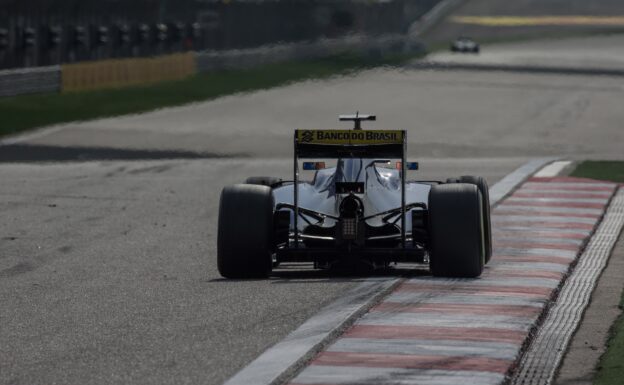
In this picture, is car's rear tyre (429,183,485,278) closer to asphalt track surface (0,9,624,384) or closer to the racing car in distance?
asphalt track surface (0,9,624,384)

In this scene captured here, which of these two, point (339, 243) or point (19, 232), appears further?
point (19, 232)

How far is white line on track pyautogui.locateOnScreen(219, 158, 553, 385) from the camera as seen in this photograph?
30.9 feet

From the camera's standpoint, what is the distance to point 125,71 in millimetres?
48844

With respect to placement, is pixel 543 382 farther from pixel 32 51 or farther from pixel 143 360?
pixel 32 51

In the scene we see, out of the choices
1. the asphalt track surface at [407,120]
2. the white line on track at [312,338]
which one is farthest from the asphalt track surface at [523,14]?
the white line on track at [312,338]

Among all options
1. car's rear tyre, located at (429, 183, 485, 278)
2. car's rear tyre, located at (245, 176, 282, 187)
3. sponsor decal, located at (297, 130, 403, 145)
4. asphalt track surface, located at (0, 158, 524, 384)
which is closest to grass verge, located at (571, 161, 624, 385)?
car's rear tyre, located at (429, 183, 485, 278)

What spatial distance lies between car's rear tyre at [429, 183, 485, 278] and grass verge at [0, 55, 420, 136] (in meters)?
20.0

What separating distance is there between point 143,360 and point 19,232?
27.3 ft

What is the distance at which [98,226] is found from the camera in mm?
18688

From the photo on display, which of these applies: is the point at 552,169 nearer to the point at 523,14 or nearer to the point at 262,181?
the point at 262,181

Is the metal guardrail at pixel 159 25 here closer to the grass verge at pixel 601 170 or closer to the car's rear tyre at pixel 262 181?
the grass verge at pixel 601 170

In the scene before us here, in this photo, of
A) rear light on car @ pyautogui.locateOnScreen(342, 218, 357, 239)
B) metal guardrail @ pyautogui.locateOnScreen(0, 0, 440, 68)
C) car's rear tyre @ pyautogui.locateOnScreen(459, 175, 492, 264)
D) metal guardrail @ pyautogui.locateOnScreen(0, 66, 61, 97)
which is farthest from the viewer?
metal guardrail @ pyautogui.locateOnScreen(0, 0, 440, 68)

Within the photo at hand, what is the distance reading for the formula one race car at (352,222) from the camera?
1367 cm

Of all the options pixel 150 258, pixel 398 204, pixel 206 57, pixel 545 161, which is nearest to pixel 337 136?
pixel 398 204
